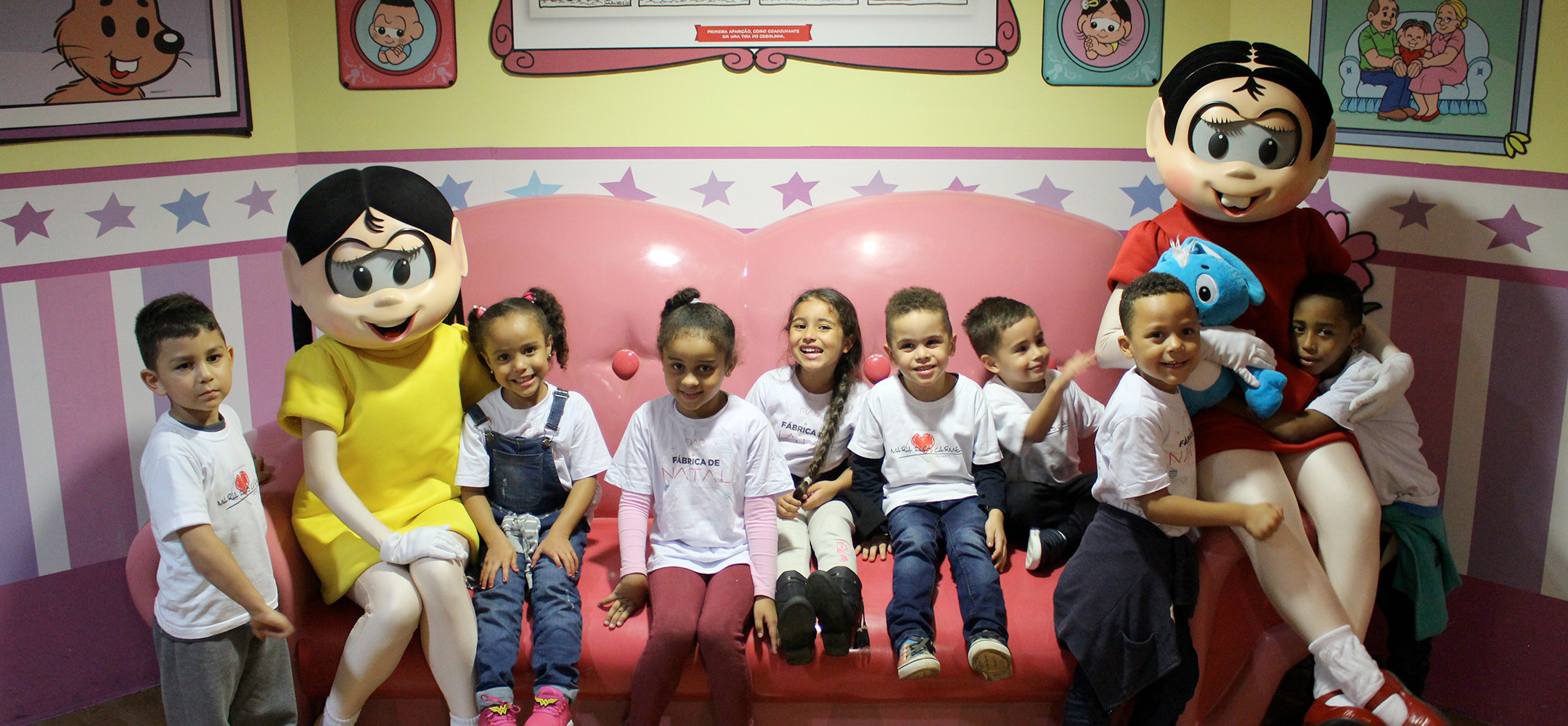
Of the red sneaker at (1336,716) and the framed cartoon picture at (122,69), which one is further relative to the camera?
the framed cartoon picture at (122,69)

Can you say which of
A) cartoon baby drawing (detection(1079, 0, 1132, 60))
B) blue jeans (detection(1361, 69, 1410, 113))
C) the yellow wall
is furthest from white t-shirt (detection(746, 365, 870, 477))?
blue jeans (detection(1361, 69, 1410, 113))

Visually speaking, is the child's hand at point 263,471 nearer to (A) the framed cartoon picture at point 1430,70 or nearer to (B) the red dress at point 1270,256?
(B) the red dress at point 1270,256

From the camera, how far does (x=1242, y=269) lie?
90.9 inches

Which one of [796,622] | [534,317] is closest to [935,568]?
[796,622]

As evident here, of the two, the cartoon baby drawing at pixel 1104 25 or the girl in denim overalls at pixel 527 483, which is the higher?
the cartoon baby drawing at pixel 1104 25

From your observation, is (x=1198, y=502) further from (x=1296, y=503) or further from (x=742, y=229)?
(x=742, y=229)

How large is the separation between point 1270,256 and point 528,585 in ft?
6.21

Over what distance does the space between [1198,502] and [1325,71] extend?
1430 mm

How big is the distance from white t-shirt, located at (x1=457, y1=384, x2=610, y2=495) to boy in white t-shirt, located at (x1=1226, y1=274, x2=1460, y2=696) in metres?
1.46

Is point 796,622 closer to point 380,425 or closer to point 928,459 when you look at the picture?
point 928,459

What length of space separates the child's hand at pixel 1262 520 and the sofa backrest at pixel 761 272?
2.39 feet

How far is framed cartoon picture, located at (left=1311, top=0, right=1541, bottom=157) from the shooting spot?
2582mm

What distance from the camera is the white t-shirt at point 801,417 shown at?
8.56ft

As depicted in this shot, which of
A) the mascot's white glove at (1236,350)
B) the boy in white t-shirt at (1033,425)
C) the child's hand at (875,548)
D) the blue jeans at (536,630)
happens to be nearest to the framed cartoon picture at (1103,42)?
the boy in white t-shirt at (1033,425)
